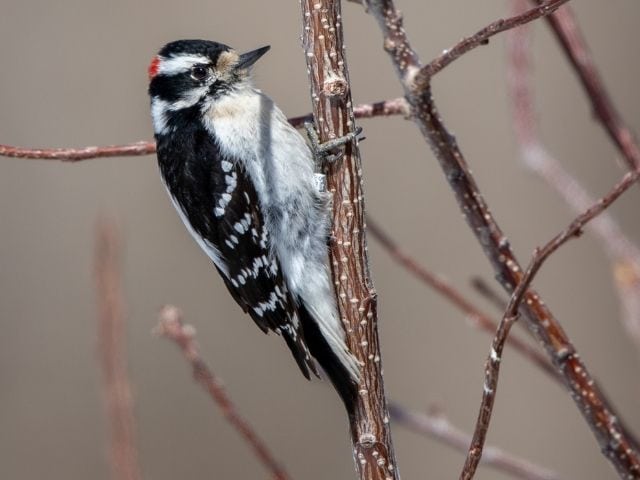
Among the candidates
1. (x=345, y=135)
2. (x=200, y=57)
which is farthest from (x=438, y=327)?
(x=345, y=135)

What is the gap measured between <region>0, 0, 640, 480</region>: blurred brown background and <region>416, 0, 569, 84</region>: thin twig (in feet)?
12.6

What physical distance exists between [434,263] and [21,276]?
8.87 ft

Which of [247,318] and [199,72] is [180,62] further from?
[247,318]

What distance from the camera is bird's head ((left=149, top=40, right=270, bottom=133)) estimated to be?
3025 mm

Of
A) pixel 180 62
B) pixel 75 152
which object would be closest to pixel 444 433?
pixel 75 152

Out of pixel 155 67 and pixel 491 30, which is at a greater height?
pixel 155 67

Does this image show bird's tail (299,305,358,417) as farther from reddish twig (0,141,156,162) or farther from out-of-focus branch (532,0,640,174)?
out-of-focus branch (532,0,640,174)

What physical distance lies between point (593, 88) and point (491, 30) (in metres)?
0.48

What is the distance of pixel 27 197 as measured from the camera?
621 cm

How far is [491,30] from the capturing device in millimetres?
1766

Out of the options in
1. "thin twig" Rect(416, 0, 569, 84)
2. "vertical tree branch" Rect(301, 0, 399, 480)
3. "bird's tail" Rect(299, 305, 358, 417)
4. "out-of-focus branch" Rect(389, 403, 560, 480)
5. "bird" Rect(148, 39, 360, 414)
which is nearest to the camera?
"thin twig" Rect(416, 0, 569, 84)

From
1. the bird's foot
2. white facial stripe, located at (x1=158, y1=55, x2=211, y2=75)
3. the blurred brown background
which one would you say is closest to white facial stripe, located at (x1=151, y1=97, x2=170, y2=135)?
white facial stripe, located at (x1=158, y1=55, x2=211, y2=75)

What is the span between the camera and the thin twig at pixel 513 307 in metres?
1.49

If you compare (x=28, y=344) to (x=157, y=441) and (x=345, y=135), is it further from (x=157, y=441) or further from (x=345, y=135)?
(x=345, y=135)
